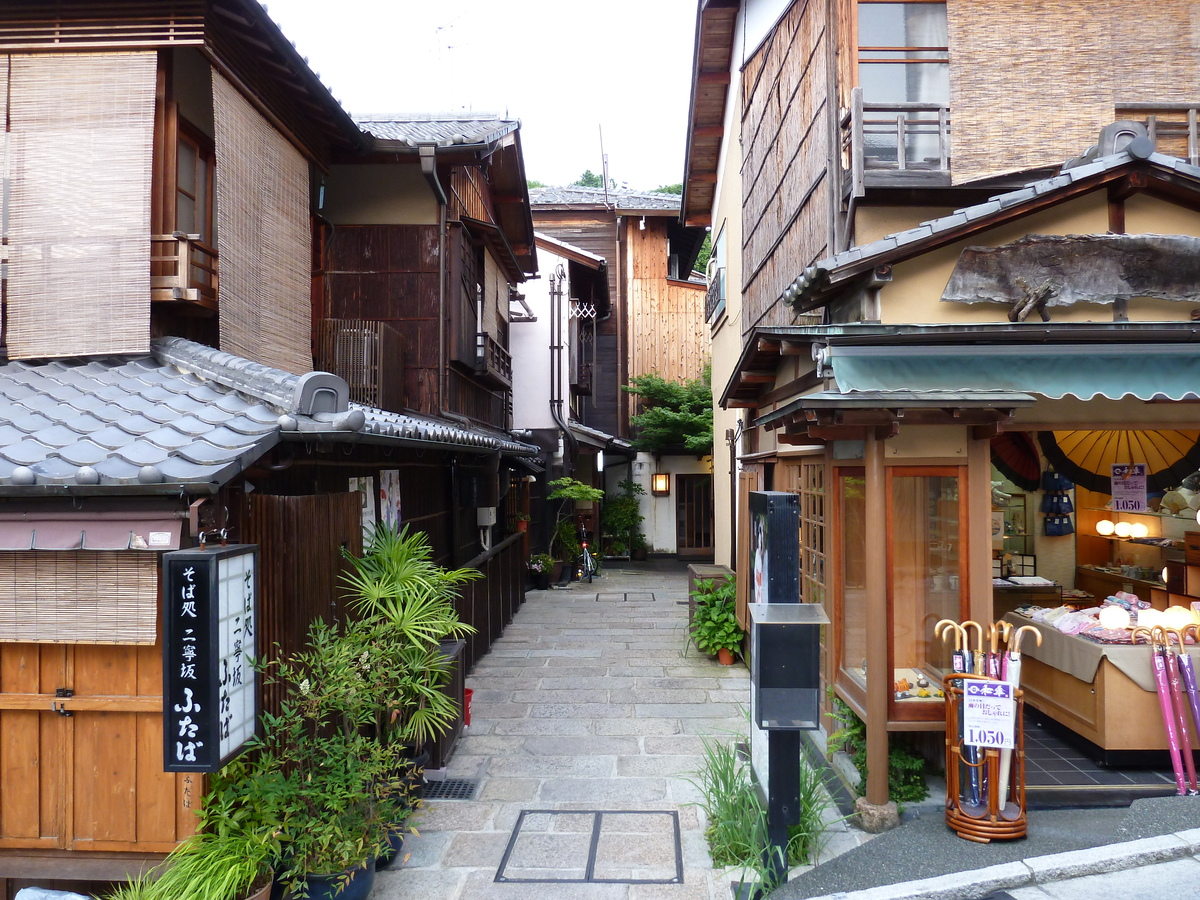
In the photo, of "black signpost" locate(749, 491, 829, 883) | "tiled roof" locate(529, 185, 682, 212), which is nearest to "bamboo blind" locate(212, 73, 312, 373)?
"black signpost" locate(749, 491, 829, 883)

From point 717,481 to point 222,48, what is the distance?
38.6 ft

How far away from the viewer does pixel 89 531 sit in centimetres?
438

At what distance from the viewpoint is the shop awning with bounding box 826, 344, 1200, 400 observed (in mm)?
6246

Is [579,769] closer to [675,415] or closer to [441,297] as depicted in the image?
[441,297]

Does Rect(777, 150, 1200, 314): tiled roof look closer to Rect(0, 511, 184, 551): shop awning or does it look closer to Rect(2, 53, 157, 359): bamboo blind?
Rect(0, 511, 184, 551): shop awning

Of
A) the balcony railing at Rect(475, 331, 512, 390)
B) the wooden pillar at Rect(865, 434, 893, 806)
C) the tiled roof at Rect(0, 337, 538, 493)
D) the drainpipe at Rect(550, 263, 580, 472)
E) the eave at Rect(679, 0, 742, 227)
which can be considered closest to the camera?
the tiled roof at Rect(0, 337, 538, 493)

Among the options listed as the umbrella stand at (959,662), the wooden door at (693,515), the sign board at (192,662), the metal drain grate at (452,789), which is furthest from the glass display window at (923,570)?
the wooden door at (693,515)

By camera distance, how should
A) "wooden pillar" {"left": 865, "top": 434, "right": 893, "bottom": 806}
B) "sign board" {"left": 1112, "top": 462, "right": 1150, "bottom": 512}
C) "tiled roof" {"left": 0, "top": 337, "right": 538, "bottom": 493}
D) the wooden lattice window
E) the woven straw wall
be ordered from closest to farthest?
"tiled roof" {"left": 0, "top": 337, "right": 538, "bottom": 493}
"wooden pillar" {"left": 865, "top": 434, "right": 893, "bottom": 806}
the woven straw wall
the wooden lattice window
"sign board" {"left": 1112, "top": 462, "right": 1150, "bottom": 512}

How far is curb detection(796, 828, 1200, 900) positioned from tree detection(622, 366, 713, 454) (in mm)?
16021

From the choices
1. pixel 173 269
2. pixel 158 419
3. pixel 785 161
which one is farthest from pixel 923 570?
pixel 173 269

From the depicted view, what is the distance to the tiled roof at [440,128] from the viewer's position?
10930 mm

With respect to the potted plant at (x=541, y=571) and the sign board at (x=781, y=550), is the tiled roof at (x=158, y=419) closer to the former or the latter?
the sign board at (x=781, y=550)

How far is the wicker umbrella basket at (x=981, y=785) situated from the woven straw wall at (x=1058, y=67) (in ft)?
17.0

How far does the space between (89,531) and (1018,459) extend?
10871mm
